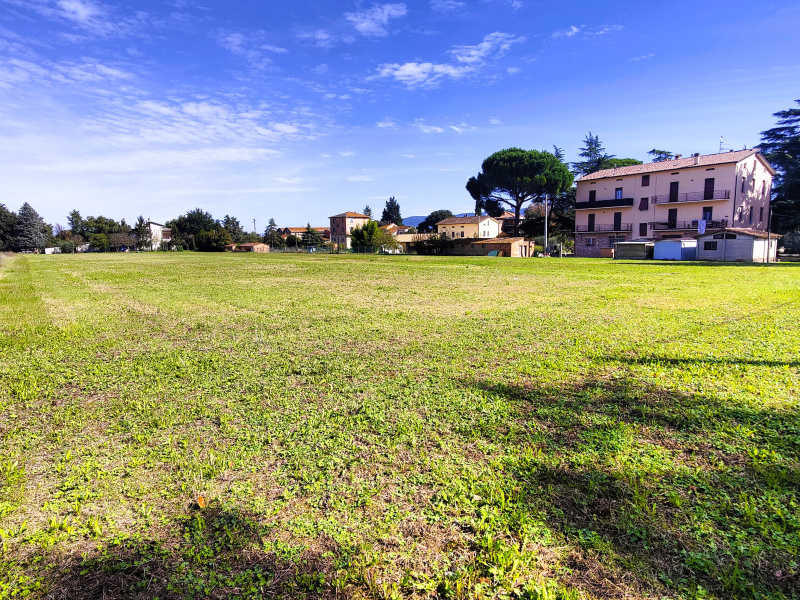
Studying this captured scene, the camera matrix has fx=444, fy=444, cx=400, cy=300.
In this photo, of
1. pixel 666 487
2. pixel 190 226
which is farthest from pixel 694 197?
pixel 190 226

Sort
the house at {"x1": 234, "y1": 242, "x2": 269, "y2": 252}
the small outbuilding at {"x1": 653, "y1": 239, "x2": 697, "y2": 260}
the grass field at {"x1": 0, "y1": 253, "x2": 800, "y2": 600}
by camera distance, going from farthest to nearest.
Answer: the house at {"x1": 234, "y1": 242, "x2": 269, "y2": 252}
the small outbuilding at {"x1": 653, "y1": 239, "x2": 697, "y2": 260}
the grass field at {"x1": 0, "y1": 253, "x2": 800, "y2": 600}

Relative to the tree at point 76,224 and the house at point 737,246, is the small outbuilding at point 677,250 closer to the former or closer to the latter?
the house at point 737,246

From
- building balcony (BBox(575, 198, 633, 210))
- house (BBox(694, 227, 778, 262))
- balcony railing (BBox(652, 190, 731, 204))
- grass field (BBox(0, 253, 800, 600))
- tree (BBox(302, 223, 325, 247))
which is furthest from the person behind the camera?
tree (BBox(302, 223, 325, 247))

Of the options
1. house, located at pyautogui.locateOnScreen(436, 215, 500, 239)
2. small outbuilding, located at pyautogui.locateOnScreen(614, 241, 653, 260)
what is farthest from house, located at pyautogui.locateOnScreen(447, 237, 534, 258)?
house, located at pyautogui.locateOnScreen(436, 215, 500, 239)

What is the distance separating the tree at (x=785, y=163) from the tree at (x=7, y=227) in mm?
118152

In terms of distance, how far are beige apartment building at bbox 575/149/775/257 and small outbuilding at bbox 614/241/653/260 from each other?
8.74 m

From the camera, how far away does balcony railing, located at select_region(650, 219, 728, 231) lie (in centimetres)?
4769

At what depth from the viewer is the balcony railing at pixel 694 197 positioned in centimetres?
4735

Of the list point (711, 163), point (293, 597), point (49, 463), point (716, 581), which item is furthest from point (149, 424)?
point (711, 163)

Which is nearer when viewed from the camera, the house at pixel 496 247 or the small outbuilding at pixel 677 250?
the small outbuilding at pixel 677 250

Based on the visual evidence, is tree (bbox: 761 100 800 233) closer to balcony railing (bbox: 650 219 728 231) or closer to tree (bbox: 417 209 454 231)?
balcony railing (bbox: 650 219 728 231)

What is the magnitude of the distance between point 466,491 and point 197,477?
1935 millimetres

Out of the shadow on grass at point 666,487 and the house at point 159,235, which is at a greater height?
the house at point 159,235

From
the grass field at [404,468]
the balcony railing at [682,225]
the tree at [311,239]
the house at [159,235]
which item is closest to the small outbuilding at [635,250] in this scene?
the balcony railing at [682,225]
